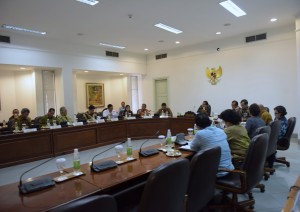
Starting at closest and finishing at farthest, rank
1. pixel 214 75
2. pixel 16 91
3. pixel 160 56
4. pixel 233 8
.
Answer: pixel 233 8 < pixel 214 75 < pixel 16 91 < pixel 160 56

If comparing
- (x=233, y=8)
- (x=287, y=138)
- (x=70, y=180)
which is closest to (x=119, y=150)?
(x=70, y=180)

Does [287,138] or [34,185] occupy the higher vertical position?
[34,185]

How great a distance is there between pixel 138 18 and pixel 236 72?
3.94m

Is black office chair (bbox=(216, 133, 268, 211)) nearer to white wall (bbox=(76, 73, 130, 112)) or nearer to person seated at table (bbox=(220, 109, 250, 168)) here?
person seated at table (bbox=(220, 109, 250, 168))

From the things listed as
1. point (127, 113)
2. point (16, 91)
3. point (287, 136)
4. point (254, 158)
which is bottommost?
point (287, 136)

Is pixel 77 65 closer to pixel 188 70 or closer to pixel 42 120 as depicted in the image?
pixel 42 120

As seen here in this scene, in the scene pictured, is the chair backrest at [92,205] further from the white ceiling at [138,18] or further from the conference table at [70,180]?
the white ceiling at [138,18]

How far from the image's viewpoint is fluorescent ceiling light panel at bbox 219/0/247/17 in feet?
15.0

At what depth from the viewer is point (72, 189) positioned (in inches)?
62.2

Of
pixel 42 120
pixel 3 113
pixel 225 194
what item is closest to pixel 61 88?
pixel 42 120

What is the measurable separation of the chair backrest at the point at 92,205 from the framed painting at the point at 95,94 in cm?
940

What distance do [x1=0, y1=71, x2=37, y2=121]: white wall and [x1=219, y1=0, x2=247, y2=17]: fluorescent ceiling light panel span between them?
6.56 metres

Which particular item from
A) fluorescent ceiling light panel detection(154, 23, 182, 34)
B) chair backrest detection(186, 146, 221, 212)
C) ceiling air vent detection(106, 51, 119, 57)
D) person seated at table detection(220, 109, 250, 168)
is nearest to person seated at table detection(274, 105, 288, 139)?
person seated at table detection(220, 109, 250, 168)

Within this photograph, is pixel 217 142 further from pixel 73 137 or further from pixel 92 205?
pixel 73 137
